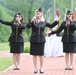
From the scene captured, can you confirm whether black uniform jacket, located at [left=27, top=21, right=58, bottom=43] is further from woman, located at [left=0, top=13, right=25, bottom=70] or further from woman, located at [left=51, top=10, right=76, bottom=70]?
woman, located at [left=51, top=10, right=76, bottom=70]

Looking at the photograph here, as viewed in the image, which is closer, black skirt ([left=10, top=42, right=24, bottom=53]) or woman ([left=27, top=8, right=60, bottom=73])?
woman ([left=27, top=8, right=60, bottom=73])

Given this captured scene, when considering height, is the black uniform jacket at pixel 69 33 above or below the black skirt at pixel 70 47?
above

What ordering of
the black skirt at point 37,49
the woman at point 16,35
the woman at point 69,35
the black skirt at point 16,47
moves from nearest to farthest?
the black skirt at point 37,49
the woman at point 69,35
the woman at point 16,35
the black skirt at point 16,47

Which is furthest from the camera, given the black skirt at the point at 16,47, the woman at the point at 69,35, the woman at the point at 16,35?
the black skirt at the point at 16,47

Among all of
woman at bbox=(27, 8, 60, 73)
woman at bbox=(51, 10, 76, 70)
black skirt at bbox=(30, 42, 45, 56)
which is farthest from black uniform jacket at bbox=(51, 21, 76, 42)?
black skirt at bbox=(30, 42, 45, 56)

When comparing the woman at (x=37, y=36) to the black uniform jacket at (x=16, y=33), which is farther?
the black uniform jacket at (x=16, y=33)

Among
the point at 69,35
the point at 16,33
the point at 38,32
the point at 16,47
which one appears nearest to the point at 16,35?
the point at 16,33

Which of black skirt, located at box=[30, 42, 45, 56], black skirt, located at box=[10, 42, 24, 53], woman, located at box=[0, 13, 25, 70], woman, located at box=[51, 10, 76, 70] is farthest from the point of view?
black skirt, located at box=[10, 42, 24, 53]

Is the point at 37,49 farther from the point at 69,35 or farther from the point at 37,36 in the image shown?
the point at 69,35

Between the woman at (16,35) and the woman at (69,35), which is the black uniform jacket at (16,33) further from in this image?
the woman at (69,35)

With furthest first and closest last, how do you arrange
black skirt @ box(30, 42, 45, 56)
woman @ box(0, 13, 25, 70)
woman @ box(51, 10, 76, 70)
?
1. woman @ box(0, 13, 25, 70)
2. woman @ box(51, 10, 76, 70)
3. black skirt @ box(30, 42, 45, 56)

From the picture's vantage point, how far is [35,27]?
12797 millimetres

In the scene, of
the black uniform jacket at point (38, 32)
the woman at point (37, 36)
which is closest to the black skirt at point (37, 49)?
the woman at point (37, 36)

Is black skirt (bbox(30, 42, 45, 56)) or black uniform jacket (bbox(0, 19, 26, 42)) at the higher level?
black uniform jacket (bbox(0, 19, 26, 42))
